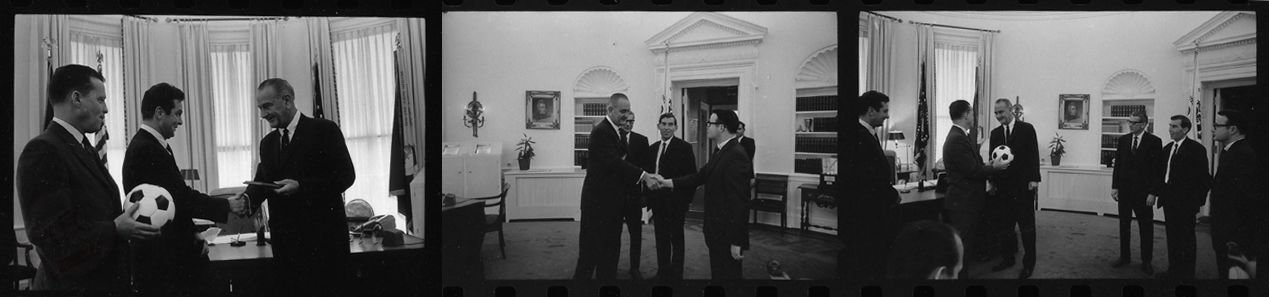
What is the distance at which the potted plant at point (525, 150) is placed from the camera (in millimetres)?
3914

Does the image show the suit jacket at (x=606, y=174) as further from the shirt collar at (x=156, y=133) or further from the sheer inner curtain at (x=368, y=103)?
the shirt collar at (x=156, y=133)

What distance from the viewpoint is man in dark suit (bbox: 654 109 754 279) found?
393 centimetres

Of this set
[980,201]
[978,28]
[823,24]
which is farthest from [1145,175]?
[823,24]

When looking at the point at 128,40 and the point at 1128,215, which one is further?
the point at 1128,215

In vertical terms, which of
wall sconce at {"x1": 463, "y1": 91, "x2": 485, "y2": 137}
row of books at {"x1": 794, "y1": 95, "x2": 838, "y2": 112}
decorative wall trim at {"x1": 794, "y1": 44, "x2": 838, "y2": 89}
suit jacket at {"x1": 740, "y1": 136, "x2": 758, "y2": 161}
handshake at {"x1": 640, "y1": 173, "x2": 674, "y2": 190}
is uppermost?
decorative wall trim at {"x1": 794, "y1": 44, "x2": 838, "y2": 89}

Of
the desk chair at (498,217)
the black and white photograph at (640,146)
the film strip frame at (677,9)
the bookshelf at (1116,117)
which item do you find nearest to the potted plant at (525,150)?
the black and white photograph at (640,146)

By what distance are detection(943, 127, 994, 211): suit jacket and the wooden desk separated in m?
2.84

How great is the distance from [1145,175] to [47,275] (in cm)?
572

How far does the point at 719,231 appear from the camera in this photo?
13.0 ft

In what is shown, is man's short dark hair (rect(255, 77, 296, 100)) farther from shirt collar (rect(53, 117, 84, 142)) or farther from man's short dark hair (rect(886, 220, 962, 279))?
man's short dark hair (rect(886, 220, 962, 279))

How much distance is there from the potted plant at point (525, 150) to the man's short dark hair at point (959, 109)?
87.1 inches

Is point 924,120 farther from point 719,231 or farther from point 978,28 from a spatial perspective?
point 719,231

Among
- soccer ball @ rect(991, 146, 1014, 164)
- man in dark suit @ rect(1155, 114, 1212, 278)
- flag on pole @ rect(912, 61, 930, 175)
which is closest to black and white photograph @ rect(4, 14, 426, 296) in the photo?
flag on pole @ rect(912, 61, 930, 175)

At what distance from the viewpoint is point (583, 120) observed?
3.91m
